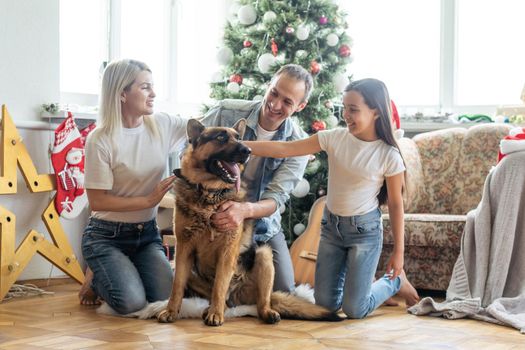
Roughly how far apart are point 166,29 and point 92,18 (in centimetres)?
81

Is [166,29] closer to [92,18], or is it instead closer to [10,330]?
[92,18]

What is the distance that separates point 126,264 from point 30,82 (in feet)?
4.97

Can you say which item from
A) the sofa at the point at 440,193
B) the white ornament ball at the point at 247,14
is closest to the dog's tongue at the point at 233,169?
the sofa at the point at 440,193

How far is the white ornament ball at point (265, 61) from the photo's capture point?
4.86 meters

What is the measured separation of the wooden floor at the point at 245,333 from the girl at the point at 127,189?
0.21 m

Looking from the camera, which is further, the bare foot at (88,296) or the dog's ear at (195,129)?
the bare foot at (88,296)

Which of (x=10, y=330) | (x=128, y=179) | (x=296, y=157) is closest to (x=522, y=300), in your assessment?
(x=296, y=157)

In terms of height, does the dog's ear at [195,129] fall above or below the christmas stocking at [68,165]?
above

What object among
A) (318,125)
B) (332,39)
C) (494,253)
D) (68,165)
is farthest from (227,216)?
(332,39)

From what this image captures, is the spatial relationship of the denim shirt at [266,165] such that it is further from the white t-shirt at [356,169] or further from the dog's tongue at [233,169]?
the dog's tongue at [233,169]

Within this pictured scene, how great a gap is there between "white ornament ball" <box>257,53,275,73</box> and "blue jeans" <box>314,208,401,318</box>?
1.84 metres

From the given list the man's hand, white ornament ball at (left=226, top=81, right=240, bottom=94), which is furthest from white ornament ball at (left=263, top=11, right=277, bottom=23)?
the man's hand

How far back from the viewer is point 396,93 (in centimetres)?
592

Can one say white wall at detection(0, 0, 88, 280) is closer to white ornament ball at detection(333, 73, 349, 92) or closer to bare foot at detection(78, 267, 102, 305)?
bare foot at detection(78, 267, 102, 305)
